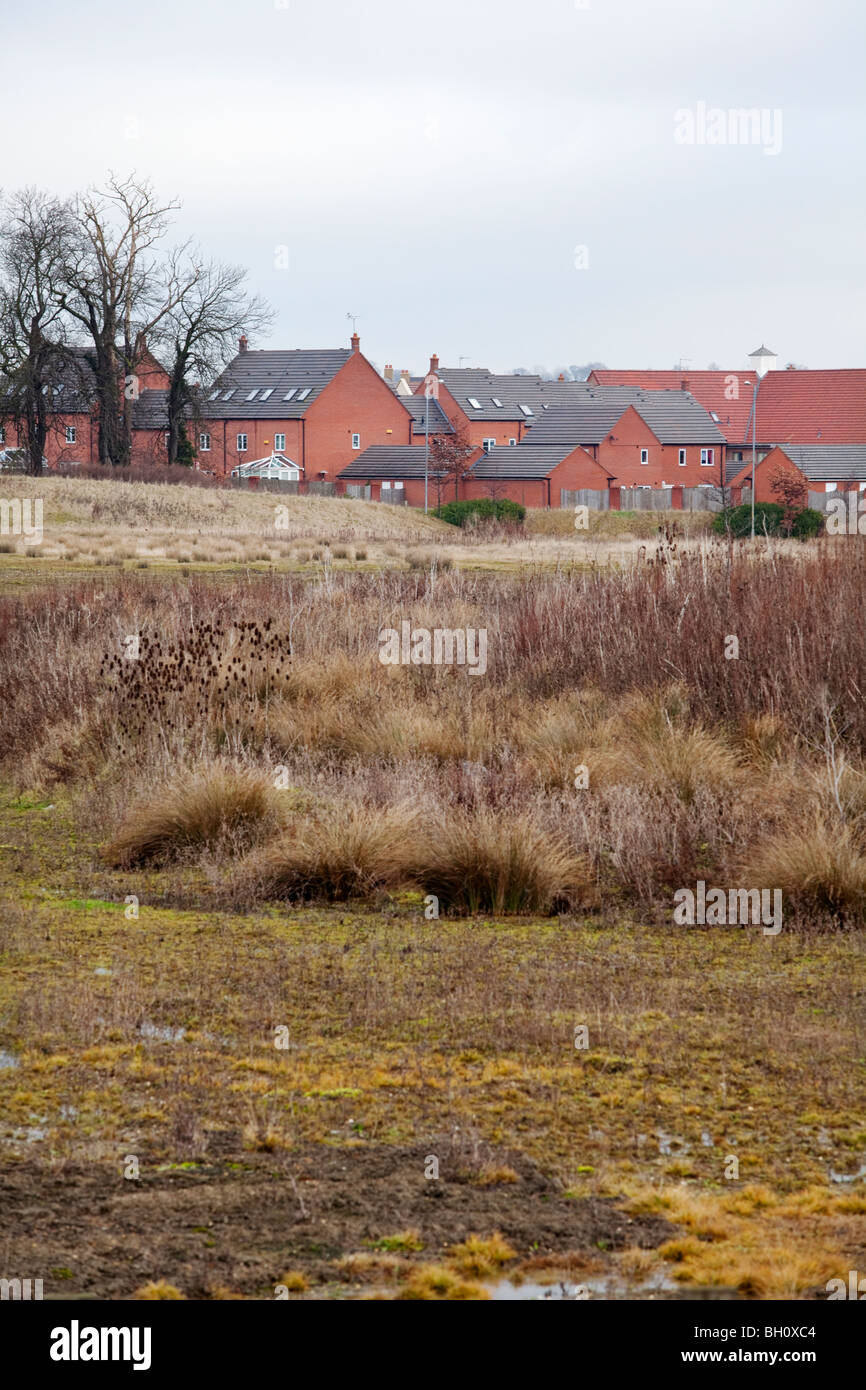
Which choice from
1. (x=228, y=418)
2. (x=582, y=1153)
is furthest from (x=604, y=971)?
(x=228, y=418)

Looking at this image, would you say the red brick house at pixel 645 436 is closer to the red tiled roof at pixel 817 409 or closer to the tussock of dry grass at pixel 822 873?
the red tiled roof at pixel 817 409

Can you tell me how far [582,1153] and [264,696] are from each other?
25.2ft

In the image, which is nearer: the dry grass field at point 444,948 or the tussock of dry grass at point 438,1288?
the tussock of dry grass at point 438,1288

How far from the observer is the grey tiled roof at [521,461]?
237ft

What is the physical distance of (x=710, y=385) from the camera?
306ft

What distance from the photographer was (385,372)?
128750 millimetres

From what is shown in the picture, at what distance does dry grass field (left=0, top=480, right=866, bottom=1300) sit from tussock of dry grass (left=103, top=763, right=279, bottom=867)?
0.7 inches

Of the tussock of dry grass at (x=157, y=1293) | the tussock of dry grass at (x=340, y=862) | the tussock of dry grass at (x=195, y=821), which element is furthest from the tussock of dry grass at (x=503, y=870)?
the tussock of dry grass at (x=157, y=1293)

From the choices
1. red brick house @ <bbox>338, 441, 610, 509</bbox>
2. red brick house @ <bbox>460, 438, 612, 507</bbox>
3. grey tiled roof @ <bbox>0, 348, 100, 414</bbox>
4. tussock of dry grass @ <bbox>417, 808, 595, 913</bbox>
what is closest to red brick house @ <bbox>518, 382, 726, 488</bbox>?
red brick house @ <bbox>460, 438, 612, 507</bbox>

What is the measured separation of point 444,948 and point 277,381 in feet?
257

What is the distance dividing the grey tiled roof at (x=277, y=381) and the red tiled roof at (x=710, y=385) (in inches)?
757

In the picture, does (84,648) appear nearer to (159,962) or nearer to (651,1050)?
(159,962)

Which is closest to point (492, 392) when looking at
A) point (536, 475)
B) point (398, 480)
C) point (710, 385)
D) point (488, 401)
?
point (488, 401)

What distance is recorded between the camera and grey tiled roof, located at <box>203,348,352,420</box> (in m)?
79.4
